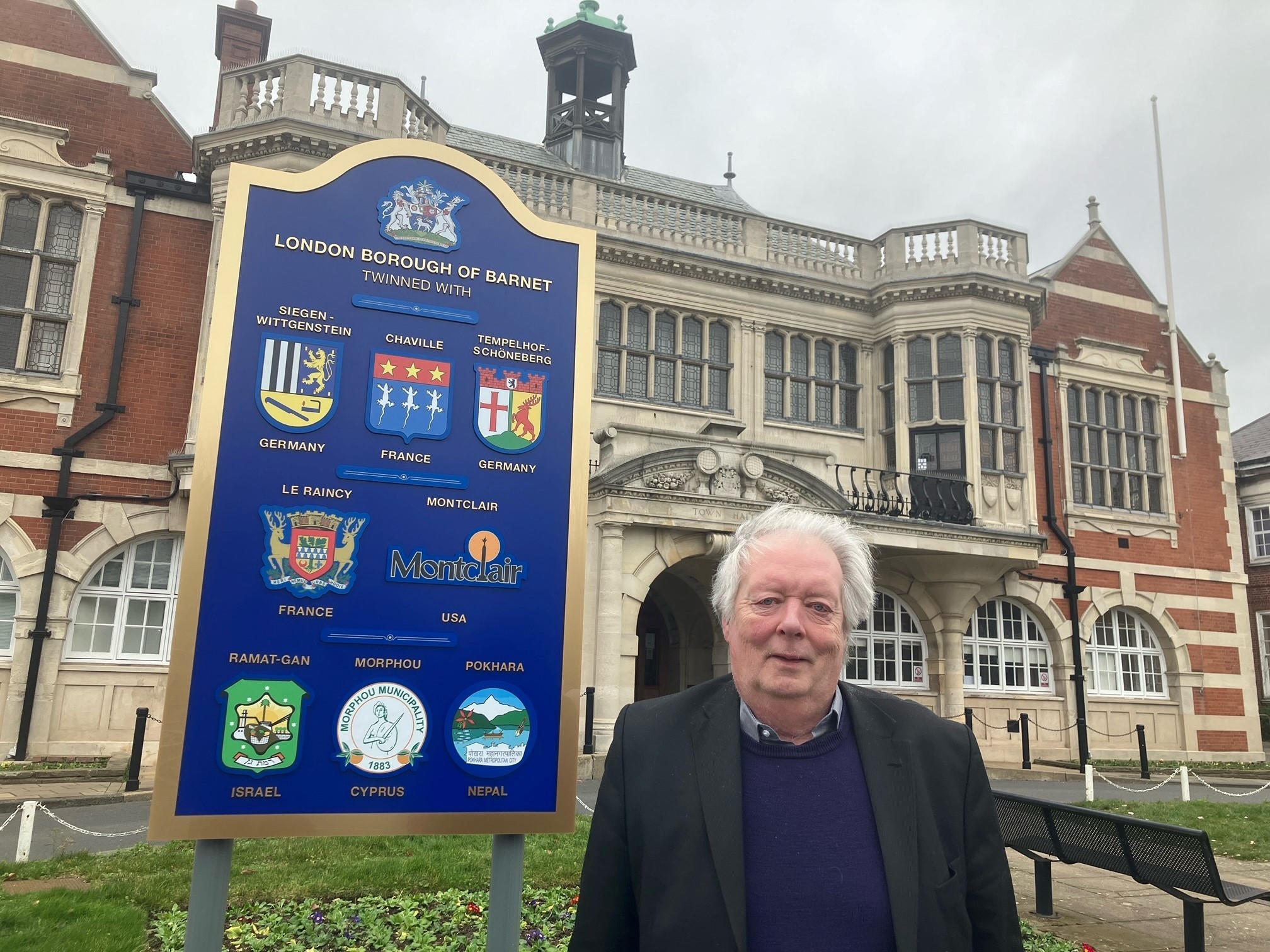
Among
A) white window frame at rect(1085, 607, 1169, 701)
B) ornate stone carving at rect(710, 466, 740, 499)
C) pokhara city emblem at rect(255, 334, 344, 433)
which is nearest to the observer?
pokhara city emblem at rect(255, 334, 344, 433)

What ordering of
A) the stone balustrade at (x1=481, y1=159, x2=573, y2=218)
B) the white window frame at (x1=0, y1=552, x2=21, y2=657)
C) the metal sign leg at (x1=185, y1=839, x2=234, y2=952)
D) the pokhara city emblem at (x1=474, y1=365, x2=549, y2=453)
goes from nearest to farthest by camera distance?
the metal sign leg at (x1=185, y1=839, x2=234, y2=952), the pokhara city emblem at (x1=474, y1=365, x2=549, y2=453), the white window frame at (x1=0, y1=552, x2=21, y2=657), the stone balustrade at (x1=481, y1=159, x2=573, y2=218)

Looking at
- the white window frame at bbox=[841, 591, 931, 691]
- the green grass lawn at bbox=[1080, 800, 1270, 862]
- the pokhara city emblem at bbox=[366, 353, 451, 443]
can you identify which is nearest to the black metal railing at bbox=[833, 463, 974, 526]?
the white window frame at bbox=[841, 591, 931, 691]

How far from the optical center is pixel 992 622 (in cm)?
1905

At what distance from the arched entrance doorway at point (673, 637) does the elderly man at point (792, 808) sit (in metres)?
14.4

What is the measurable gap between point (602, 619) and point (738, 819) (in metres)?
11.4

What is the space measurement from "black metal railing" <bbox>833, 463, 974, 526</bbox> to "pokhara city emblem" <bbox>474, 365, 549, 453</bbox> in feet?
42.8

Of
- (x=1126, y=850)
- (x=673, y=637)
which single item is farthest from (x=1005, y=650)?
(x=1126, y=850)

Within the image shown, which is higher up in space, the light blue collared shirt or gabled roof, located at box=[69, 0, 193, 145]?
gabled roof, located at box=[69, 0, 193, 145]

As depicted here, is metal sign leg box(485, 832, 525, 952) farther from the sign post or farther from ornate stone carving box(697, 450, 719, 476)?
ornate stone carving box(697, 450, 719, 476)

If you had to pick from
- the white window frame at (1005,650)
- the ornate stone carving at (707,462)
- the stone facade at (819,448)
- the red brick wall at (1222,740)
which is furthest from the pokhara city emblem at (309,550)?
the red brick wall at (1222,740)

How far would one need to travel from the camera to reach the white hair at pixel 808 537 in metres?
2.52

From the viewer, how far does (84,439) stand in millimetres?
13758

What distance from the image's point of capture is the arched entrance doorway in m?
17.5

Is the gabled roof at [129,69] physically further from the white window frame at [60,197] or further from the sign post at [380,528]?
the sign post at [380,528]
